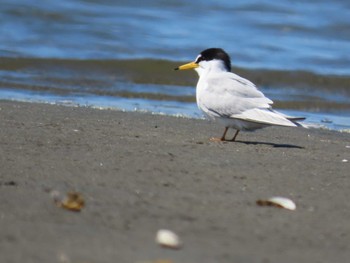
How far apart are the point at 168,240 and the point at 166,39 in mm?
11890

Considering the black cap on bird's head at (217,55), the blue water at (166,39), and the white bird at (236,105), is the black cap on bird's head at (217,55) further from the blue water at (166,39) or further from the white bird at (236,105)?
the blue water at (166,39)

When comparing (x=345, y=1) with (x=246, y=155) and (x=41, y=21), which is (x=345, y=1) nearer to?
(x=41, y=21)

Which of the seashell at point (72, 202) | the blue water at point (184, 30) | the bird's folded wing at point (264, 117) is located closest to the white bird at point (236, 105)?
the bird's folded wing at point (264, 117)

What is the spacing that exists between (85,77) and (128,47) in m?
2.51

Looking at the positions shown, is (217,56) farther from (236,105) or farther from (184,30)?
(184,30)

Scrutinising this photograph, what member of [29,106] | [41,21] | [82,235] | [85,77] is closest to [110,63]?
[85,77]

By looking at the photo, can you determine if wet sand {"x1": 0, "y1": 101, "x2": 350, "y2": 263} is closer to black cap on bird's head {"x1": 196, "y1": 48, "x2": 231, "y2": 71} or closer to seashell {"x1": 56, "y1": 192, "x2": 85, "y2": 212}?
seashell {"x1": 56, "y1": 192, "x2": 85, "y2": 212}

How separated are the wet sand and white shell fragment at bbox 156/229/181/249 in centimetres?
3

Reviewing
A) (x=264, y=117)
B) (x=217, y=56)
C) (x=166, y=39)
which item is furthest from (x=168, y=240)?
(x=166, y=39)

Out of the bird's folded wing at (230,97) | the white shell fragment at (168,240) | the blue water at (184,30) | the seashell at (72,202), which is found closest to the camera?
the white shell fragment at (168,240)

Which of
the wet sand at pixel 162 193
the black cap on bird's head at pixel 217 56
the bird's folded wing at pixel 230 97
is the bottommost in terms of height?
the wet sand at pixel 162 193

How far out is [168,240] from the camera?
158 inches

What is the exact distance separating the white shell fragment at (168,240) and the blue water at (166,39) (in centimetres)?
601

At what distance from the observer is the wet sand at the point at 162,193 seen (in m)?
4.04
